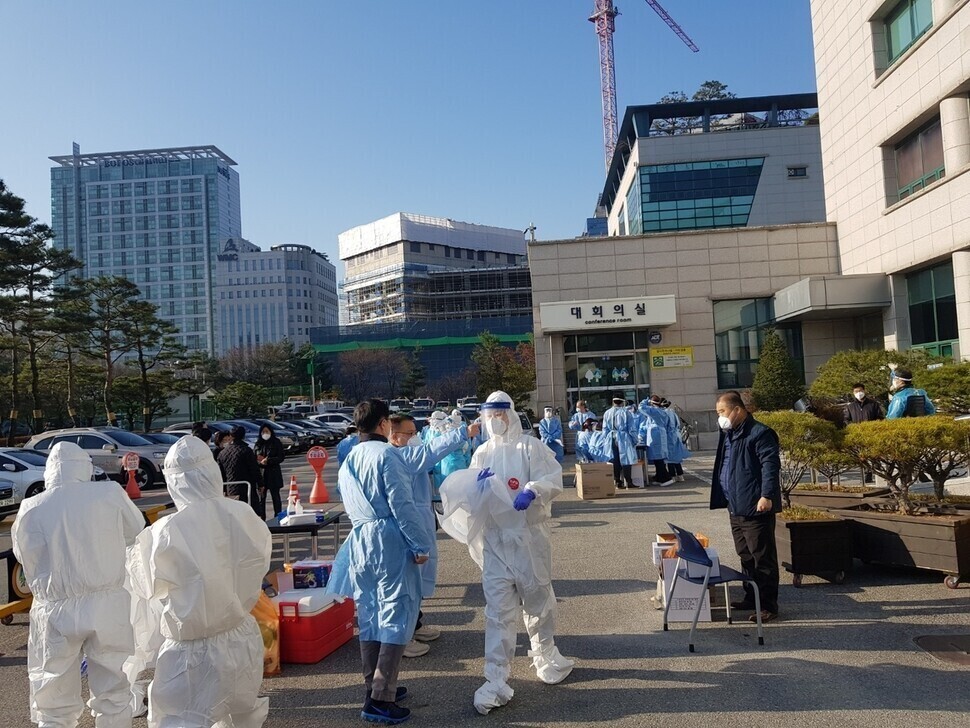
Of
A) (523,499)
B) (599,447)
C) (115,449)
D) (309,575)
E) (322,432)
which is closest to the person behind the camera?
(523,499)

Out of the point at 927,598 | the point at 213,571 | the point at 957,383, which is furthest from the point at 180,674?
the point at 957,383

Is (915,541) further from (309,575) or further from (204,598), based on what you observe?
(204,598)

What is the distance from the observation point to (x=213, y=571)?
363 cm

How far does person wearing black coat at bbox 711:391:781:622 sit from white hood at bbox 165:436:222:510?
4109mm

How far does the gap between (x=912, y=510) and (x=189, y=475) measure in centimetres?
651

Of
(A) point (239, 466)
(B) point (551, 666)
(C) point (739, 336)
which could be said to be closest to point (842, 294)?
(C) point (739, 336)

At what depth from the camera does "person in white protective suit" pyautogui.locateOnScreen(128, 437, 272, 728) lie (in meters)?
3.55

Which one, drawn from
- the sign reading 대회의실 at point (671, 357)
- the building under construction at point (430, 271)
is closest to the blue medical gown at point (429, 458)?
the sign reading 대회의실 at point (671, 357)

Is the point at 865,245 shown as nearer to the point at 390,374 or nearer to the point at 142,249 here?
the point at 390,374

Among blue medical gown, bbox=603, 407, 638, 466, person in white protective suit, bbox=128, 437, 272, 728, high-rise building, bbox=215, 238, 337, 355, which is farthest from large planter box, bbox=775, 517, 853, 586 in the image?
high-rise building, bbox=215, 238, 337, 355

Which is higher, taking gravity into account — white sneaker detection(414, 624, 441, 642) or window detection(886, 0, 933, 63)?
window detection(886, 0, 933, 63)

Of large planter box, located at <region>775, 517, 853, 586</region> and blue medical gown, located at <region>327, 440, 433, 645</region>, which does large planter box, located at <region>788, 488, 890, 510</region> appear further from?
blue medical gown, located at <region>327, 440, 433, 645</region>

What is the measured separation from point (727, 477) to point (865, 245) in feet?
59.8

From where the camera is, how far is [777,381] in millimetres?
22328
